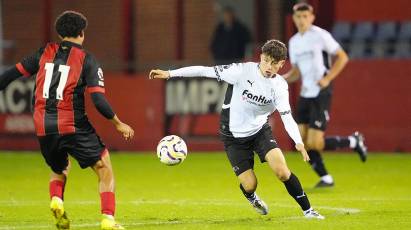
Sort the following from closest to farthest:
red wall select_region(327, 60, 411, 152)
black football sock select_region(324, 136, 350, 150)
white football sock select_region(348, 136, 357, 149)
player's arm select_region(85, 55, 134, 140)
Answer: player's arm select_region(85, 55, 134, 140) → black football sock select_region(324, 136, 350, 150) → white football sock select_region(348, 136, 357, 149) → red wall select_region(327, 60, 411, 152)

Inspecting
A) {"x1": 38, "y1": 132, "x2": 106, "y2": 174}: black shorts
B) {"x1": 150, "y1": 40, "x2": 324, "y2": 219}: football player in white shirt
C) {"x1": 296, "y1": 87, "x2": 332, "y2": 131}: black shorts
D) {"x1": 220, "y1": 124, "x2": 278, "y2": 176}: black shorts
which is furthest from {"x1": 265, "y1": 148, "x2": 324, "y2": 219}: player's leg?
{"x1": 296, "y1": 87, "x2": 332, "y2": 131}: black shorts

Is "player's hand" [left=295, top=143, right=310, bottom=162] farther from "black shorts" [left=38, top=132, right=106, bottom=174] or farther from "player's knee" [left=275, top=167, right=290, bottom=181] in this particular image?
"black shorts" [left=38, top=132, right=106, bottom=174]

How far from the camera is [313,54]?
1377cm

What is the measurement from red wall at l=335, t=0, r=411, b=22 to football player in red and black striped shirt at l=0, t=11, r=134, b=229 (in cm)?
1160

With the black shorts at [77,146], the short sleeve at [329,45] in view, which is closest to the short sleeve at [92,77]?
the black shorts at [77,146]

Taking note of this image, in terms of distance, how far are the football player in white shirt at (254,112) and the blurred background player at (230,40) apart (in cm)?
999

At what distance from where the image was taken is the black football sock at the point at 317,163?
13.4m

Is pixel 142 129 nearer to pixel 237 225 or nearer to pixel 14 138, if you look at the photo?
pixel 14 138

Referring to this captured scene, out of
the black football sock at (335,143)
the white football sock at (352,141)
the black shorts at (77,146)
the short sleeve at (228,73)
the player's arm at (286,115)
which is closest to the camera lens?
the black shorts at (77,146)

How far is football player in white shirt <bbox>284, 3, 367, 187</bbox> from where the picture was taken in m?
13.6

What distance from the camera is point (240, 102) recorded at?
1030cm

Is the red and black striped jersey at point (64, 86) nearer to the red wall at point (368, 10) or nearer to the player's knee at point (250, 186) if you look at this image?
the player's knee at point (250, 186)

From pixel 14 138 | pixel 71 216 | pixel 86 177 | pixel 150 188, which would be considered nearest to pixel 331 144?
pixel 150 188

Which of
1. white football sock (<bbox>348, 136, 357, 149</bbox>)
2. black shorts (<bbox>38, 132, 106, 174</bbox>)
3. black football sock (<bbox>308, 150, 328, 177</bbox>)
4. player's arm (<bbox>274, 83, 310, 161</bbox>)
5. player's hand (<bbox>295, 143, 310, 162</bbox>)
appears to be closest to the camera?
black shorts (<bbox>38, 132, 106, 174</bbox>)
